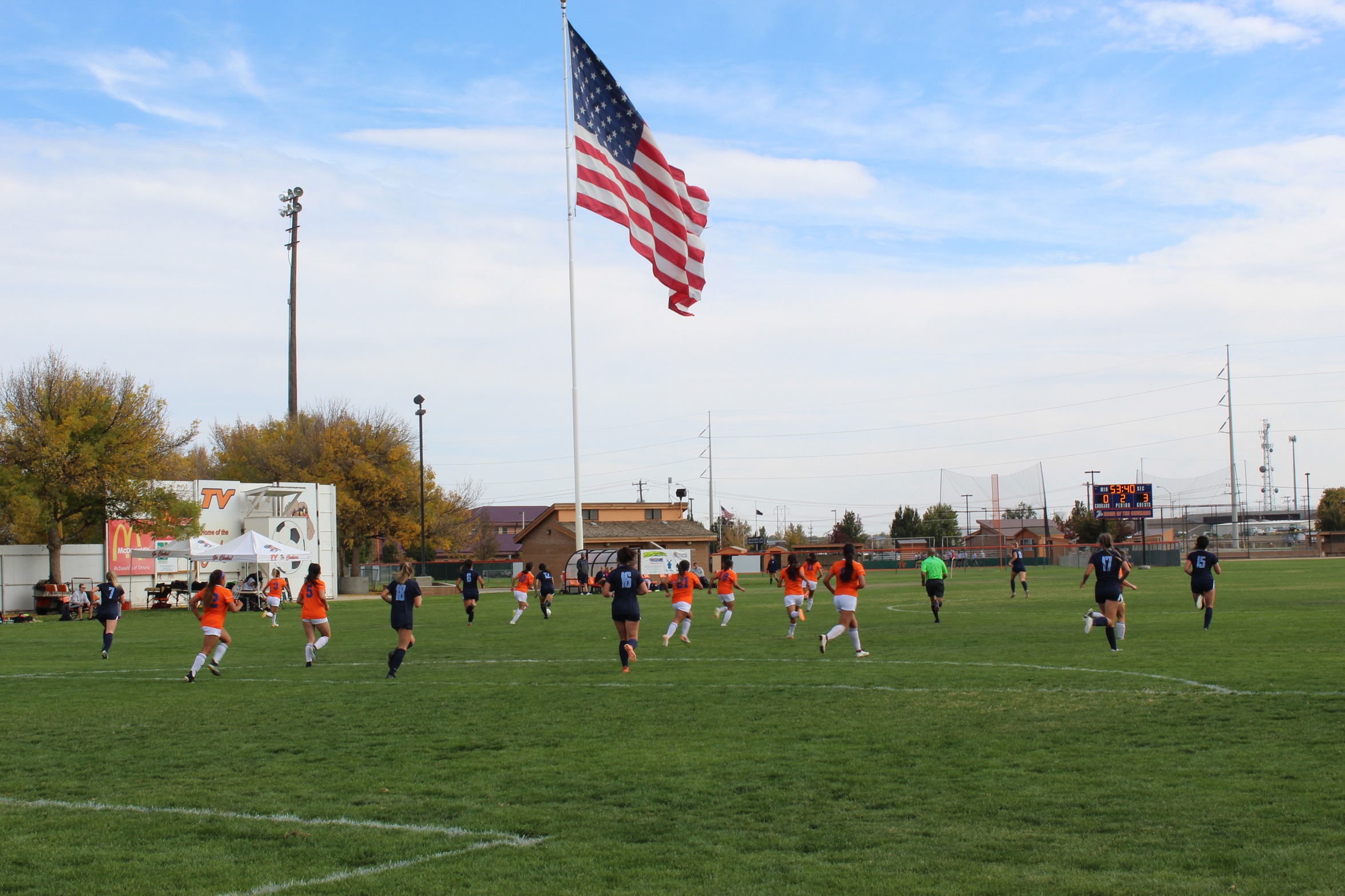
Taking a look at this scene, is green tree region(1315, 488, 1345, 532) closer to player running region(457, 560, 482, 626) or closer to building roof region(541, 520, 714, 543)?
building roof region(541, 520, 714, 543)

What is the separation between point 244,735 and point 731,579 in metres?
17.5

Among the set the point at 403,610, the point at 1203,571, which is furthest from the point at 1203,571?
the point at 403,610

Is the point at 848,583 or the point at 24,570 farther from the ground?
the point at 848,583

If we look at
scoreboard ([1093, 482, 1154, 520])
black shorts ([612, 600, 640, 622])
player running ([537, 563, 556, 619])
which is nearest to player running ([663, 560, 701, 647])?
black shorts ([612, 600, 640, 622])

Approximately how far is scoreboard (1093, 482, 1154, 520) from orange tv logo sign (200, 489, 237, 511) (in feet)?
203

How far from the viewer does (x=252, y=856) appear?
7.03m

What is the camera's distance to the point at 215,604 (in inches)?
686

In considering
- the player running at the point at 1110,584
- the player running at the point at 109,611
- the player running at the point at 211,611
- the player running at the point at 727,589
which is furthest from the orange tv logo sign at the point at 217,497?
the player running at the point at 1110,584

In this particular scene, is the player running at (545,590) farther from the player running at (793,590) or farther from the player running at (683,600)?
the player running at (683,600)

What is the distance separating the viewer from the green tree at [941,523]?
122125 millimetres

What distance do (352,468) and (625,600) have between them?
60.4m

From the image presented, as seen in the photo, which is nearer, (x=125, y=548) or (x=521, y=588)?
(x=521, y=588)

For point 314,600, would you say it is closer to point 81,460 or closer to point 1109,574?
point 1109,574

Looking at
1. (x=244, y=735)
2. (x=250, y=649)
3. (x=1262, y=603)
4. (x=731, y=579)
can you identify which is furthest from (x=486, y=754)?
(x=1262, y=603)
